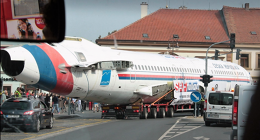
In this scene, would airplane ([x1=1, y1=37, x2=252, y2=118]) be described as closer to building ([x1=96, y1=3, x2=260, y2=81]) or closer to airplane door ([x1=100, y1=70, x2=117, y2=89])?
airplane door ([x1=100, y1=70, x2=117, y2=89])

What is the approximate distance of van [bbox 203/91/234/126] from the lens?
21.7 metres

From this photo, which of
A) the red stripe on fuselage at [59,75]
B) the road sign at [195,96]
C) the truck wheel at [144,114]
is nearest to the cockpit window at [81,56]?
the red stripe on fuselage at [59,75]

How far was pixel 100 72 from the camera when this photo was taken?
2194 cm

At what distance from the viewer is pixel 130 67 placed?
24.1 metres

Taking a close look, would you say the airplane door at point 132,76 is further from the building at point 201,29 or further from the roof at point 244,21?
the roof at point 244,21

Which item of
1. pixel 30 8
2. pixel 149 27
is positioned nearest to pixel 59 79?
pixel 149 27

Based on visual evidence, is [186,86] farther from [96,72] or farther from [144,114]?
[96,72]

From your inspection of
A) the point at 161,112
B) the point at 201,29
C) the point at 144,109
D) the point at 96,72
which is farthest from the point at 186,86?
the point at 201,29

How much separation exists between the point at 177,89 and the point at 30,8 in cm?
2562

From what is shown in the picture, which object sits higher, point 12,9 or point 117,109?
point 12,9

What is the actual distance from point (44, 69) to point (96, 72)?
349 cm

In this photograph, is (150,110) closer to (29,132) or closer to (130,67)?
(130,67)

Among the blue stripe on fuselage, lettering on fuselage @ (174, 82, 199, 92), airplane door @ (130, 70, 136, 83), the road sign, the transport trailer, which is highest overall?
the blue stripe on fuselage

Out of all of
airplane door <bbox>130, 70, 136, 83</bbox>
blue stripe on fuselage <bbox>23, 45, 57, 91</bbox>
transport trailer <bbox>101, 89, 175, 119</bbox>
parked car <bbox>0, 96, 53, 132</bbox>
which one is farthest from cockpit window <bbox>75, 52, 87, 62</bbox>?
transport trailer <bbox>101, 89, 175, 119</bbox>
